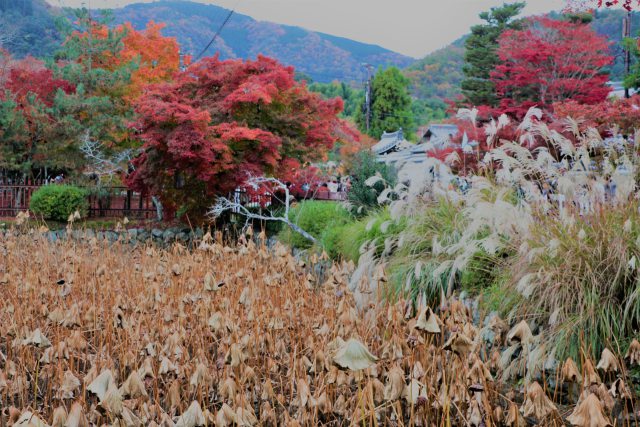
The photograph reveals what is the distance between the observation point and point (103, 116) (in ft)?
44.4

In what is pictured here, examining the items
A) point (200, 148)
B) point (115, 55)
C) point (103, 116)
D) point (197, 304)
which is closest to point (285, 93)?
point (200, 148)

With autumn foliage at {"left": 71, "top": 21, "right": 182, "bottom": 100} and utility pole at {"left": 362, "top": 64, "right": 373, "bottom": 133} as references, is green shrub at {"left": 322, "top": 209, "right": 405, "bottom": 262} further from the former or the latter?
utility pole at {"left": 362, "top": 64, "right": 373, "bottom": 133}

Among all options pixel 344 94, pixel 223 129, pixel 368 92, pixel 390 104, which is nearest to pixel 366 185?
pixel 223 129

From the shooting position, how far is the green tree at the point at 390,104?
29781 millimetres

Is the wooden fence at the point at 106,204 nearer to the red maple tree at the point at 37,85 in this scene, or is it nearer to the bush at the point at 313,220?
the red maple tree at the point at 37,85

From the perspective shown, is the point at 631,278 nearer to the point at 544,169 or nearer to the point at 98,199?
the point at 544,169

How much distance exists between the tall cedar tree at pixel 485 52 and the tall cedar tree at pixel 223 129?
9917 millimetres

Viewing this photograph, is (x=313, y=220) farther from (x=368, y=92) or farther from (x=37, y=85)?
(x=368, y=92)

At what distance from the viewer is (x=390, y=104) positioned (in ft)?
97.9

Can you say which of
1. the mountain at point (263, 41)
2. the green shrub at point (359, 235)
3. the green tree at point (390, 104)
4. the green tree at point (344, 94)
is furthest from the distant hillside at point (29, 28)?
the green shrub at point (359, 235)

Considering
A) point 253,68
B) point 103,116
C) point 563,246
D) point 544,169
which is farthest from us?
point 103,116

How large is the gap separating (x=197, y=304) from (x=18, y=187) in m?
12.0

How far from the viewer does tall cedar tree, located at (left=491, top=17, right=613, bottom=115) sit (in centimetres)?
1395

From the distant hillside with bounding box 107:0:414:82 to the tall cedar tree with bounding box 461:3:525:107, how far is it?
95.6 feet
